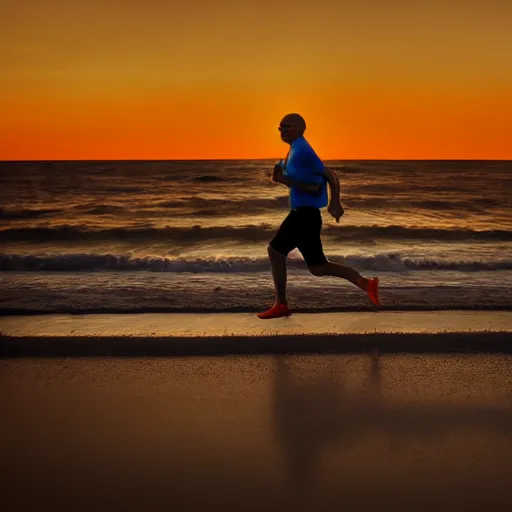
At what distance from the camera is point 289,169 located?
6957mm

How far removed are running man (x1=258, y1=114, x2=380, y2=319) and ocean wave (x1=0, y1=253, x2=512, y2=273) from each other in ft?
17.2

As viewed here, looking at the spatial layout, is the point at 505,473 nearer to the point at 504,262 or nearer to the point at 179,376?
the point at 179,376

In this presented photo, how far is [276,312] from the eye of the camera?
7.09 metres

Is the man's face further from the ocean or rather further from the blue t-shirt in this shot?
the ocean

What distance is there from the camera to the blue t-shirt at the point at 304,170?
6914 millimetres

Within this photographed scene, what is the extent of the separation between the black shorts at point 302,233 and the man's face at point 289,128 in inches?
26.4

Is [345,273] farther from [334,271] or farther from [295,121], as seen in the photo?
[295,121]

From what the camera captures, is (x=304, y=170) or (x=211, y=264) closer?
(x=304, y=170)

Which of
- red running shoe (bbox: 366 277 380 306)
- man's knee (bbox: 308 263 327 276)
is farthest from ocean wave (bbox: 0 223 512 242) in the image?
man's knee (bbox: 308 263 327 276)

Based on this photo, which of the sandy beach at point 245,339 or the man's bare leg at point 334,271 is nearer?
the sandy beach at point 245,339

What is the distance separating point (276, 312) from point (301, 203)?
3.38 feet

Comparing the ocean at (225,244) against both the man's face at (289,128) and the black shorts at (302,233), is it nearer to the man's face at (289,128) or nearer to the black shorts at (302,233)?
the black shorts at (302,233)

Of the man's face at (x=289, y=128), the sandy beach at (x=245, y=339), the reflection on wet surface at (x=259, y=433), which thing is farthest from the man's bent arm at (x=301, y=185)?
the reflection on wet surface at (x=259, y=433)

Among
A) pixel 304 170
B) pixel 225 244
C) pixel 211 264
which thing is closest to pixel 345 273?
pixel 304 170
